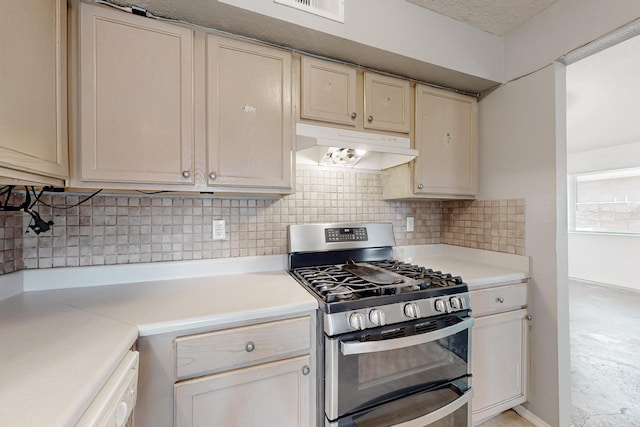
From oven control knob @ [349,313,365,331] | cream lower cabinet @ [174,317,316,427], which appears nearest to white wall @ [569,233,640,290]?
oven control knob @ [349,313,365,331]

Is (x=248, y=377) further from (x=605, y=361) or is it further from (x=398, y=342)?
(x=605, y=361)

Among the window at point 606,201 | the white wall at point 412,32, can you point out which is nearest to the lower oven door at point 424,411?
the white wall at point 412,32

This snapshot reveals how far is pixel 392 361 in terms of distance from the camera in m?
1.22

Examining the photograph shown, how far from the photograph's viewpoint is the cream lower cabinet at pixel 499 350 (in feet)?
5.08

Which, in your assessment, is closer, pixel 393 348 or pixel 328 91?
pixel 393 348

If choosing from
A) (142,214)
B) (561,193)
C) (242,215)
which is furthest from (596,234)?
(142,214)

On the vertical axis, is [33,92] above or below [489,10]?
below

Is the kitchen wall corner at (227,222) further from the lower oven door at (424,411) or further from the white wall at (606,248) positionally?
the white wall at (606,248)

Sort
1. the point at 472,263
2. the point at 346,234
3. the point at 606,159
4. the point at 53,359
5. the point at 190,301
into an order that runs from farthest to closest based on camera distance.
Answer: the point at 606,159, the point at 472,263, the point at 346,234, the point at 190,301, the point at 53,359

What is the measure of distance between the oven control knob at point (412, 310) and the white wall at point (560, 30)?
5.33 ft

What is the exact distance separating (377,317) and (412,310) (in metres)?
0.18

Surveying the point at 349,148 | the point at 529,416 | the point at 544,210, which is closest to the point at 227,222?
the point at 349,148

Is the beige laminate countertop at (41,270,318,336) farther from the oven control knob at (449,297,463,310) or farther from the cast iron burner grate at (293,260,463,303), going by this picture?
the oven control knob at (449,297,463,310)

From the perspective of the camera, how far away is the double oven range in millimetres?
1113
